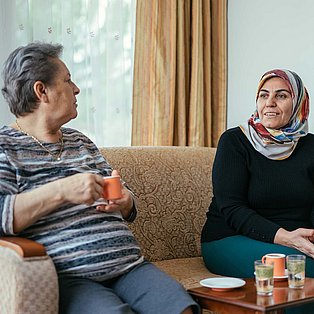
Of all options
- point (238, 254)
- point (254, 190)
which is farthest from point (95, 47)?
→ point (238, 254)

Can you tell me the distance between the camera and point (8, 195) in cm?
198

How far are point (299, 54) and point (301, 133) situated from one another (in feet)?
2.54

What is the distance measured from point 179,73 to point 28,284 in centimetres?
193

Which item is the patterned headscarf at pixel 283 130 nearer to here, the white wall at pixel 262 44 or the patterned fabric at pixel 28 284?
the white wall at pixel 262 44

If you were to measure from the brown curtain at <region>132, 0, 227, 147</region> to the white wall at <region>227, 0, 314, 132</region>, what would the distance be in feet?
0.20

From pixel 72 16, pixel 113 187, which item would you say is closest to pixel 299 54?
pixel 72 16

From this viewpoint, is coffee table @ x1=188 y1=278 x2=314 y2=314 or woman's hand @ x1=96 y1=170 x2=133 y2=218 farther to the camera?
woman's hand @ x1=96 y1=170 x2=133 y2=218

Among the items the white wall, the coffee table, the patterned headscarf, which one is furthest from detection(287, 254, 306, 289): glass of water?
the white wall

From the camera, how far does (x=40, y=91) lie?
214 cm

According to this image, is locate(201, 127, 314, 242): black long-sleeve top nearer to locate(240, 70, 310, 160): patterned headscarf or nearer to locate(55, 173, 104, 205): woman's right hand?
locate(240, 70, 310, 160): patterned headscarf

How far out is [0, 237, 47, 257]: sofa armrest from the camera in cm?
184

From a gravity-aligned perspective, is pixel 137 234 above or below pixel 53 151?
below

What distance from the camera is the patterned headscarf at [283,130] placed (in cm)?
266

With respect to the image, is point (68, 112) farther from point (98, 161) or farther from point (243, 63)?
point (243, 63)
